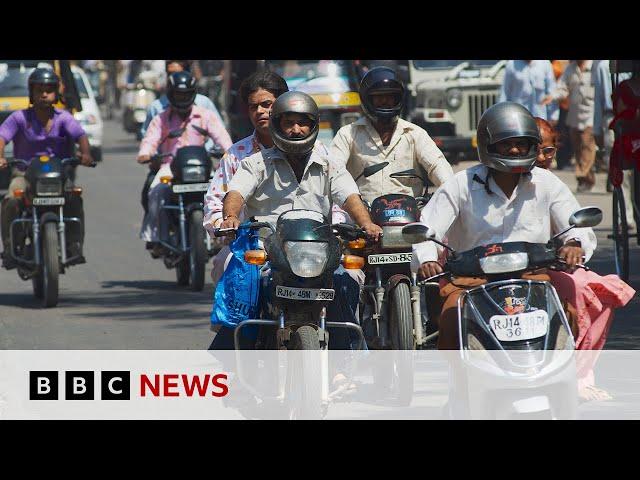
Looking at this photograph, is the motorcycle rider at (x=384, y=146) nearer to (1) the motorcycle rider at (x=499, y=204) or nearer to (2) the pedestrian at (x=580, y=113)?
(1) the motorcycle rider at (x=499, y=204)

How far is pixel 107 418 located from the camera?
27.3 feet

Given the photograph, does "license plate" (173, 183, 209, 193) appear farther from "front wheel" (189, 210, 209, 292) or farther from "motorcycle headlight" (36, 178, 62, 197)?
"motorcycle headlight" (36, 178, 62, 197)

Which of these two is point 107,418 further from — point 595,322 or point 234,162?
point 595,322

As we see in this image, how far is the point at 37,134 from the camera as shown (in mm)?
13594

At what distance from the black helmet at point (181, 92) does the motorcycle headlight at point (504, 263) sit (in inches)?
302

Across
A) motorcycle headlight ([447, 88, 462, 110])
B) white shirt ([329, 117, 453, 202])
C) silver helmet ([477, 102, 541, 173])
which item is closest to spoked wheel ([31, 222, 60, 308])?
white shirt ([329, 117, 453, 202])

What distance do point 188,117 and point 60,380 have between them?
509 cm

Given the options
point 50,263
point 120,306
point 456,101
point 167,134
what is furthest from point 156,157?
point 456,101

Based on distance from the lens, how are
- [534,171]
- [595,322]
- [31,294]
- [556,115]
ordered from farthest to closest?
[556,115]
[31,294]
[595,322]
[534,171]

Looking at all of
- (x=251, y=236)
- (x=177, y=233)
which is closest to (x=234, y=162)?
(x=251, y=236)

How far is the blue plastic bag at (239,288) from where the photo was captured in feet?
25.6

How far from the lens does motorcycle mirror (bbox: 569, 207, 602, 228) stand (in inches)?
274

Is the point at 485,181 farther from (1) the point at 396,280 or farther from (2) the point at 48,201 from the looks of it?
(2) the point at 48,201

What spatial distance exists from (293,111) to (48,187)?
553 centimetres
